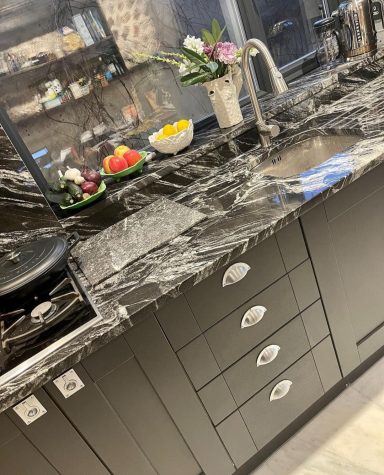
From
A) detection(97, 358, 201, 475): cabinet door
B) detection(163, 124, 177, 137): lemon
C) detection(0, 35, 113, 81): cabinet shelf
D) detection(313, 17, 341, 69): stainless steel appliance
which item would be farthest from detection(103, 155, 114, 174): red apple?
detection(313, 17, 341, 69): stainless steel appliance

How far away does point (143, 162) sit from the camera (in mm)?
1673

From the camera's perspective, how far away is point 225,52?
159cm

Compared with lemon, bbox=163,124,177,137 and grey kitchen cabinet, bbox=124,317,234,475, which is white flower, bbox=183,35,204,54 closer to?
lemon, bbox=163,124,177,137

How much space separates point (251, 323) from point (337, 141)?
89 cm

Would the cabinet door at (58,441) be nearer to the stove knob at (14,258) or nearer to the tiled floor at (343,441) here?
the stove knob at (14,258)

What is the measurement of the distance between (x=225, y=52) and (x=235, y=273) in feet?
3.27

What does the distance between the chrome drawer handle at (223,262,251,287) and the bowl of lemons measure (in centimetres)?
78

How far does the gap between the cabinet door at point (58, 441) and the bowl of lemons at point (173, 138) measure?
3.65 ft

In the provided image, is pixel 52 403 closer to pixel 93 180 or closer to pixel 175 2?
pixel 93 180

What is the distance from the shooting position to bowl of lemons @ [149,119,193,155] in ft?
5.44

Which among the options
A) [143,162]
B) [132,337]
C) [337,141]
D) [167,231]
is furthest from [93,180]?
[337,141]

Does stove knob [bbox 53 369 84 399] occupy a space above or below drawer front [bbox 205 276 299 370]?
above

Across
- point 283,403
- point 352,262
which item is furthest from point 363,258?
point 283,403

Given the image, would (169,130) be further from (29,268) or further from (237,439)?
(237,439)
